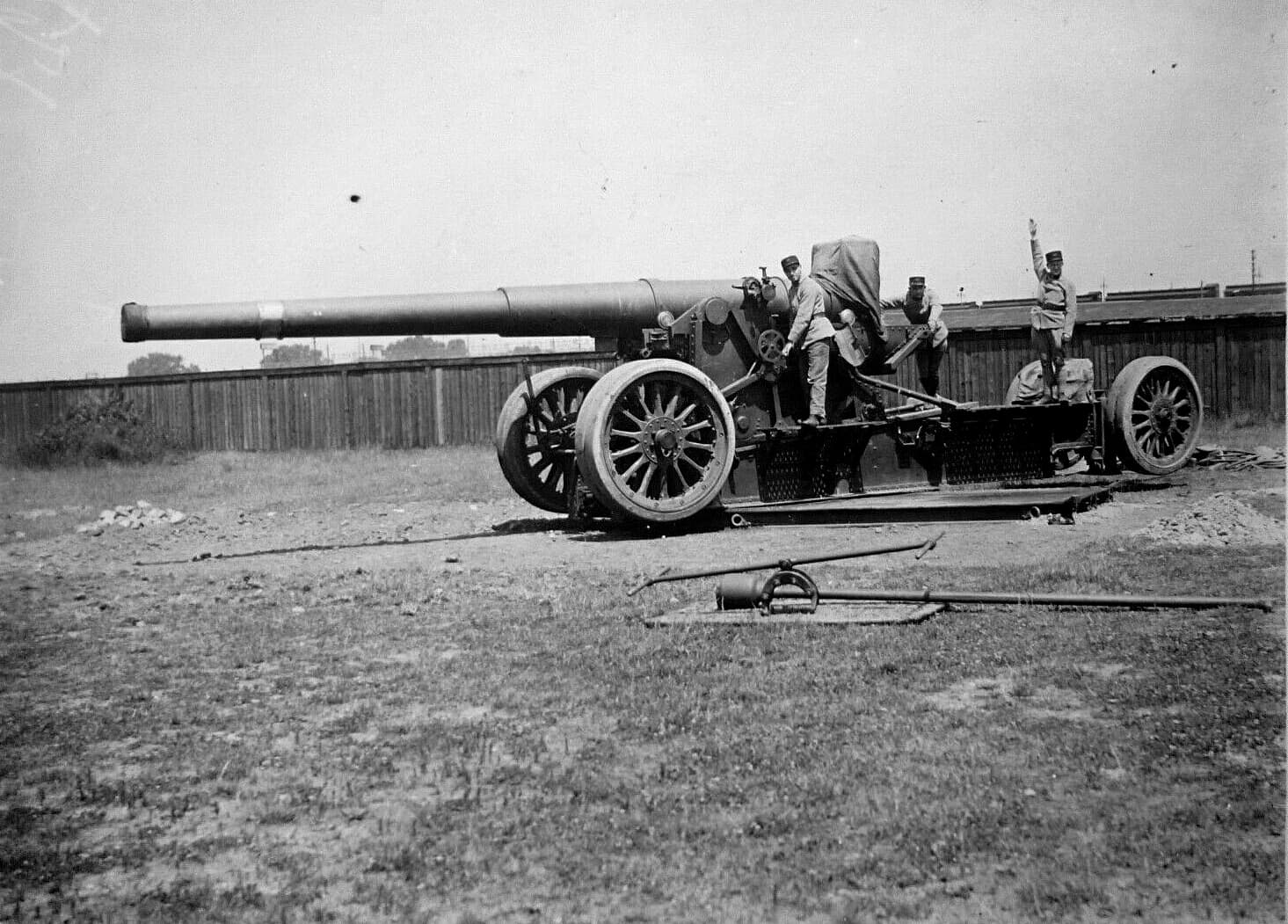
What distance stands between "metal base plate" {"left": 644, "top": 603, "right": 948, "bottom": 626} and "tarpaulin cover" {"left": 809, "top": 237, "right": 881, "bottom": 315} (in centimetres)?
566

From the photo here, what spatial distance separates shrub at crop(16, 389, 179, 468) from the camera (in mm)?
24172

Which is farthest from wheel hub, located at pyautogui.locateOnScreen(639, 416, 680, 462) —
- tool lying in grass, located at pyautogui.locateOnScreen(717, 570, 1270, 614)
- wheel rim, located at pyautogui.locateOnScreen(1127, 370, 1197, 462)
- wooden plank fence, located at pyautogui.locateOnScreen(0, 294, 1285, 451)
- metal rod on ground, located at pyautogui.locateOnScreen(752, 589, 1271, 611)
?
wooden plank fence, located at pyautogui.locateOnScreen(0, 294, 1285, 451)

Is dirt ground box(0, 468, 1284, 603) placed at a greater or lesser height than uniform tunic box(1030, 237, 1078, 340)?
lesser

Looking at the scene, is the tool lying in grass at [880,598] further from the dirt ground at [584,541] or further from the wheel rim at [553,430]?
the wheel rim at [553,430]

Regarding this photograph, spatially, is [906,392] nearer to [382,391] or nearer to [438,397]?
[438,397]

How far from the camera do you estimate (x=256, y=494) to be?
1669cm

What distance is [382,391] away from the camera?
2612 centimetres

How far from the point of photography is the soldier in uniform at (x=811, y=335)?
36.0ft

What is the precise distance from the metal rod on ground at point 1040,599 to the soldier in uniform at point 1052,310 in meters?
6.81

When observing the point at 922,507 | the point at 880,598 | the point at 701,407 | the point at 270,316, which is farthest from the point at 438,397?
the point at 880,598

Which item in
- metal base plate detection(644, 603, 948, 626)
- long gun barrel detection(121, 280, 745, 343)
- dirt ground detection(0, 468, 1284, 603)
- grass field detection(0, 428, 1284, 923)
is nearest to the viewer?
grass field detection(0, 428, 1284, 923)

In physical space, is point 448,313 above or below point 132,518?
above

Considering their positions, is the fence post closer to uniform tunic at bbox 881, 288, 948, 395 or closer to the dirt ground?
the dirt ground

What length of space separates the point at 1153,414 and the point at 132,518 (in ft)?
35.7
